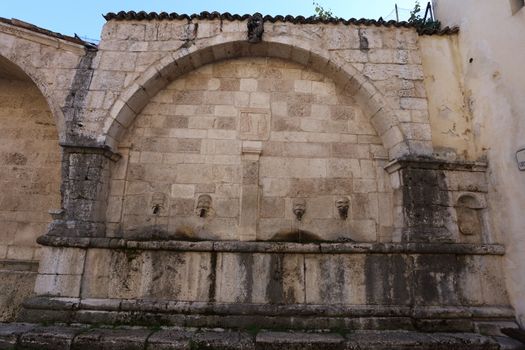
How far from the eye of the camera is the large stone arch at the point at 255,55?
4.89 meters

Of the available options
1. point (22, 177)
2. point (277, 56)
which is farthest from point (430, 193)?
point (22, 177)

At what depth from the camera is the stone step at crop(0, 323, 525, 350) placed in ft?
12.0

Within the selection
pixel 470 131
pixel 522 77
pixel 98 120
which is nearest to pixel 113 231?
pixel 98 120

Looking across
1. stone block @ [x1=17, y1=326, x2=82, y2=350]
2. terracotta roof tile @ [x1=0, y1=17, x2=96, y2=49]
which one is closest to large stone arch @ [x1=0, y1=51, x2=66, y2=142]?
terracotta roof tile @ [x1=0, y1=17, x2=96, y2=49]

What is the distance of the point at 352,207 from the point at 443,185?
1290mm

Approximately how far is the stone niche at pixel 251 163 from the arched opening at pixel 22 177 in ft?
4.81

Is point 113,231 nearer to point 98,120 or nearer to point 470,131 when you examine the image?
point 98,120

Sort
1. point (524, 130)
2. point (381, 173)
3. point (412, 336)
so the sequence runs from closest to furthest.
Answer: point (412, 336)
point (524, 130)
point (381, 173)

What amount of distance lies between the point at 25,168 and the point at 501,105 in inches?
290

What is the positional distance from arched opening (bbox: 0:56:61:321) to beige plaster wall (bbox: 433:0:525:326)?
664 cm

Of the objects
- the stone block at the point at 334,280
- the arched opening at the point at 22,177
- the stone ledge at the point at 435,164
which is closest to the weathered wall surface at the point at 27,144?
the arched opening at the point at 22,177

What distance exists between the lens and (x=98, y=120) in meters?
4.81

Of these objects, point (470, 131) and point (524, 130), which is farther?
point (470, 131)

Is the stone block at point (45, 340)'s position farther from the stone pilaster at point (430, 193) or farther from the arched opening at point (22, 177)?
the stone pilaster at point (430, 193)
